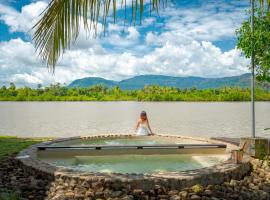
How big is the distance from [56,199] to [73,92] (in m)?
67.4

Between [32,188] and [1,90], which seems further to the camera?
[1,90]

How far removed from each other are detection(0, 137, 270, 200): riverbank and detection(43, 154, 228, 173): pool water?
114 cm

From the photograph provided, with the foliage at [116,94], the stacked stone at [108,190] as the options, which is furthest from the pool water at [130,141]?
the foliage at [116,94]

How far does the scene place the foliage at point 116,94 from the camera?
218 feet

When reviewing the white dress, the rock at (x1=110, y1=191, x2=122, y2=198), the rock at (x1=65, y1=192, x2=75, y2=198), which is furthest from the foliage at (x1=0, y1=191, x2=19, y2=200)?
the white dress

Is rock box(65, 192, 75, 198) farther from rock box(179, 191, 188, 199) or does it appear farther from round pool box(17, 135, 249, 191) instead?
rock box(179, 191, 188, 199)

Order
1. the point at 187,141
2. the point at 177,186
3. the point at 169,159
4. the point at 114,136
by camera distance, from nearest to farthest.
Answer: the point at 177,186, the point at 169,159, the point at 187,141, the point at 114,136

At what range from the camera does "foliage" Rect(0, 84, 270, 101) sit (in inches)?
2613

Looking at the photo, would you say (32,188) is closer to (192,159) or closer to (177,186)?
(177,186)

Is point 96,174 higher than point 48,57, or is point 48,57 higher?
point 48,57

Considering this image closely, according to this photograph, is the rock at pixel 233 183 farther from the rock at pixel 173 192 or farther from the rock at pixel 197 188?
the rock at pixel 173 192

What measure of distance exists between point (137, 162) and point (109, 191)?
231 cm

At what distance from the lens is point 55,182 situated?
525 centimetres

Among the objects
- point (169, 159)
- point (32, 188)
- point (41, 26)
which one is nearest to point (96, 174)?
point (32, 188)
